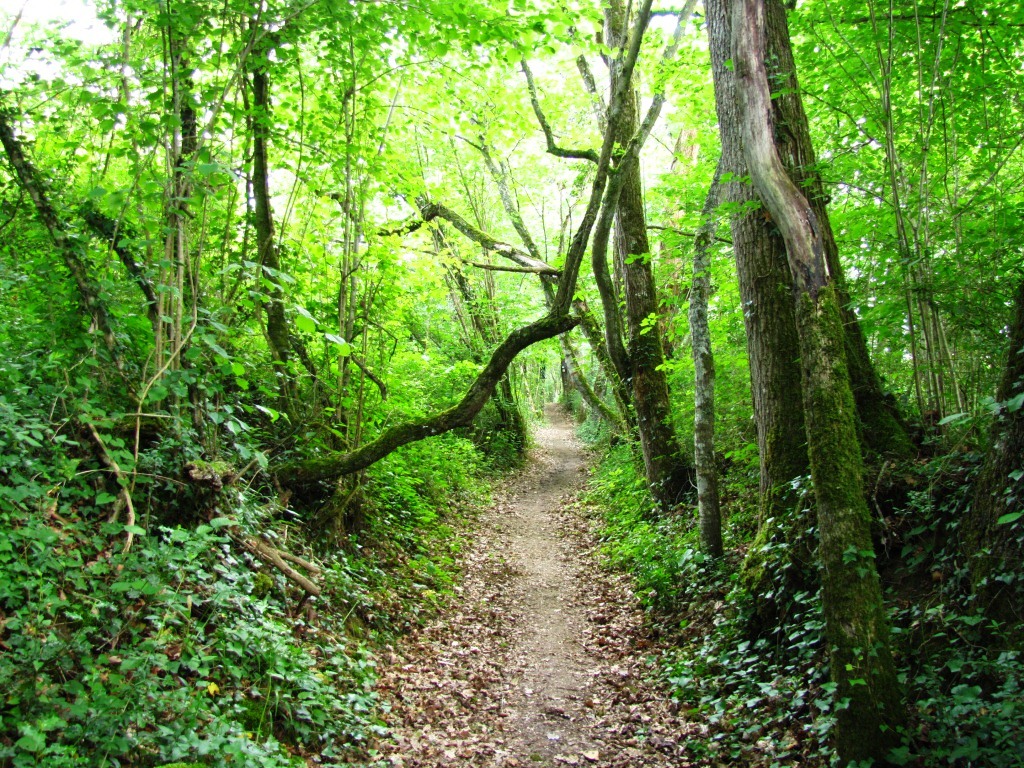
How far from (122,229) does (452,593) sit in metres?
5.03

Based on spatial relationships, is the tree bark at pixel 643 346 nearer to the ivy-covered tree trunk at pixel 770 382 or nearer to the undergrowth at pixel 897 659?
the undergrowth at pixel 897 659

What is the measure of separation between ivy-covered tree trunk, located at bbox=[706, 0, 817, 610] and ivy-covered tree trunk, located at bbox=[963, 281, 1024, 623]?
4.81 ft

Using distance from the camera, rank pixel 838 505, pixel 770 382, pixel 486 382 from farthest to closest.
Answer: pixel 486 382 < pixel 770 382 < pixel 838 505

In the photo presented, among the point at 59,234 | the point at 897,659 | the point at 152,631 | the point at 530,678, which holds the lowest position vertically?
the point at 530,678

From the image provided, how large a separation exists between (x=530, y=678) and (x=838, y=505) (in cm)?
338

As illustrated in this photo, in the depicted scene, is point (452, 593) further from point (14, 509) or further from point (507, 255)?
point (507, 255)

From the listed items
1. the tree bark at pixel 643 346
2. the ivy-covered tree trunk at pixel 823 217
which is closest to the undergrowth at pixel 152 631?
the ivy-covered tree trunk at pixel 823 217

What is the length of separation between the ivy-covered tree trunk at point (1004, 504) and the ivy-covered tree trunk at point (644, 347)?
18.5 feet

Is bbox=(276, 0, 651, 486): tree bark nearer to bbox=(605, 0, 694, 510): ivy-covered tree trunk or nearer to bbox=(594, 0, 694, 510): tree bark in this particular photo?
bbox=(594, 0, 694, 510): tree bark

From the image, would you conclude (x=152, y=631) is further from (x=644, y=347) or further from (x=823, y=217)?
(x=644, y=347)

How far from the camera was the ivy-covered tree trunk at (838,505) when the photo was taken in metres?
3.22

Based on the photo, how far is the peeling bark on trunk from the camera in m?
6.69

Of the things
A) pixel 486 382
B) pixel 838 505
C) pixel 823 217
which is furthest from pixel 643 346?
pixel 838 505

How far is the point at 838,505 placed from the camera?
3557mm
